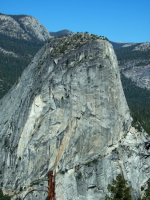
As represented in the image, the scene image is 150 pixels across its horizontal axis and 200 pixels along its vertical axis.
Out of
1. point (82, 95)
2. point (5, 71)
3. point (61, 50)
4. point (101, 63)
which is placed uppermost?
point (5, 71)

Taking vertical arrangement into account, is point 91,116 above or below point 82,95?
below

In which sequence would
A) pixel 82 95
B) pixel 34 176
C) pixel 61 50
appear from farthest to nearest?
pixel 61 50, pixel 82 95, pixel 34 176

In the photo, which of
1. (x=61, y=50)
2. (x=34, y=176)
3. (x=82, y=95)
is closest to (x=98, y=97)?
(x=82, y=95)

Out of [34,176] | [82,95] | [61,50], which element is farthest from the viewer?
[61,50]

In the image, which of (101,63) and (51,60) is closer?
(101,63)

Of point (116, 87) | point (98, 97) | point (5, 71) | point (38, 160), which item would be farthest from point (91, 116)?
point (5, 71)

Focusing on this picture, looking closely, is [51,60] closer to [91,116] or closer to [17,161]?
[91,116]
